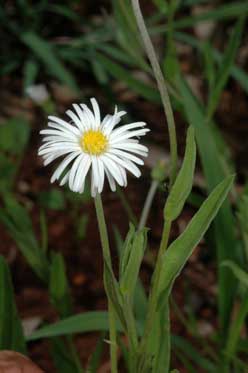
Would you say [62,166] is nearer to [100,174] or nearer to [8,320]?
[100,174]

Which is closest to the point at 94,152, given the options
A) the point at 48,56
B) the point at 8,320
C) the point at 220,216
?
the point at 8,320

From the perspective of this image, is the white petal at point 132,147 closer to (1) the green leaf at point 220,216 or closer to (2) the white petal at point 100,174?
(2) the white petal at point 100,174

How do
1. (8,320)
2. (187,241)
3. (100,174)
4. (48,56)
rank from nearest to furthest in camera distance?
(100,174)
(187,241)
(8,320)
(48,56)

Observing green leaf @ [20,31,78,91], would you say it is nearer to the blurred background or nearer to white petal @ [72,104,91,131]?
the blurred background

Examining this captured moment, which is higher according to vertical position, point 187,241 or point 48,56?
point 48,56

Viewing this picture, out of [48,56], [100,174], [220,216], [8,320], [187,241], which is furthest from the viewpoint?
[48,56]

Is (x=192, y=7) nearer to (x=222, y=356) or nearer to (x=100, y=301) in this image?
(x=100, y=301)

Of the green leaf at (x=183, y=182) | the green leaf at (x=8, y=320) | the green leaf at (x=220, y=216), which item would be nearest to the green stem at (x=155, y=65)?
the green leaf at (x=183, y=182)

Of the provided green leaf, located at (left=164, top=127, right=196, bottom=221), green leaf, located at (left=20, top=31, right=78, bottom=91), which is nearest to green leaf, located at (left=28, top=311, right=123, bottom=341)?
green leaf, located at (left=164, top=127, right=196, bottom=221)
